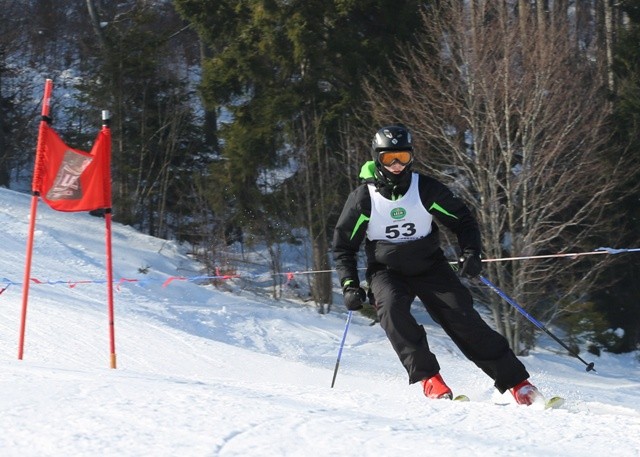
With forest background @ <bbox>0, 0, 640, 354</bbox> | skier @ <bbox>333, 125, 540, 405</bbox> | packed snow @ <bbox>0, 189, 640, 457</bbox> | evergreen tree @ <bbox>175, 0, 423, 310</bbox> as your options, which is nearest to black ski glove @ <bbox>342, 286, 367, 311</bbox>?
skier @ <bbox>333, 125, 540, 405</bbox>

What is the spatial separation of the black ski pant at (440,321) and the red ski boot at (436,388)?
4 centimetres

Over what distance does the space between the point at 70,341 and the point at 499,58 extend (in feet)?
31.1

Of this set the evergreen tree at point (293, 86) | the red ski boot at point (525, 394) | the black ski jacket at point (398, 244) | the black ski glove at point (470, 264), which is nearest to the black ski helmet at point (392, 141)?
the black ski jacket at point (398, 244)

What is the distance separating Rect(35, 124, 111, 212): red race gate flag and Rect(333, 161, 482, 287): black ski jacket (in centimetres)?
261

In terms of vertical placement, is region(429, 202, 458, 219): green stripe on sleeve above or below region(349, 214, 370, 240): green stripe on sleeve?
above

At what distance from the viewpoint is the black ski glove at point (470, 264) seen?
5.96 m

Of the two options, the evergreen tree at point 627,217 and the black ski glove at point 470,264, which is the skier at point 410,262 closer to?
the black ski glove at point 470,264

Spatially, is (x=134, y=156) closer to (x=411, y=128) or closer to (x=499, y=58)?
(x=411, y=128)

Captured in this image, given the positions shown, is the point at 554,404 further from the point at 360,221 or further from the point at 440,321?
the point at 360,221

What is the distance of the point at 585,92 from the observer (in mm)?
16766

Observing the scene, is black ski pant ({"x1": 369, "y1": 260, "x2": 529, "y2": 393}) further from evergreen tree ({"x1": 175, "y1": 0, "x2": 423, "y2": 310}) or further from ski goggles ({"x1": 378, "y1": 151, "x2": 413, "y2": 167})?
evergreen tree ({"x1": 175, "y1": 0, "x2": 423, "y2": 310})

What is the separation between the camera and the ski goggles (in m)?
5.77

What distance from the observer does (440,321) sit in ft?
19.7

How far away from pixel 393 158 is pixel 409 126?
Result: 37.1 ft
